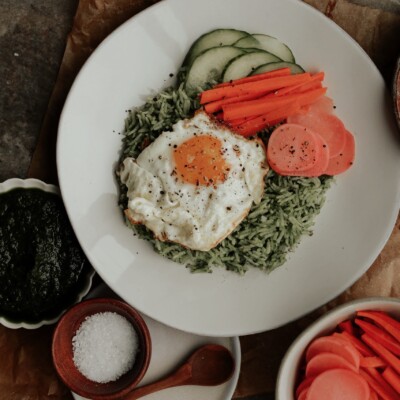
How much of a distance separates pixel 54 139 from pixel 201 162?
4.13 feet

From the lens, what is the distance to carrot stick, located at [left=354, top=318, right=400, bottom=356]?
391 centimetres

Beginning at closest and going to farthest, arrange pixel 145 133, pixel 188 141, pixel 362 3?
pixel 188 141 → pixel 145 133 → pixel 362 3

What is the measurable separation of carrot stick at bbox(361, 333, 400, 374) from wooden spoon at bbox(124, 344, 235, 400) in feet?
Result: 3.31

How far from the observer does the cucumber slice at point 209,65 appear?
411 centimetres

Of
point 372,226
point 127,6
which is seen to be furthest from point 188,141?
point 372,226

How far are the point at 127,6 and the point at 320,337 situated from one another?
2738 mm

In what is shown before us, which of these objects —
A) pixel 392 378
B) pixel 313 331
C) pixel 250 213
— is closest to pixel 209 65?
pixel 250 213

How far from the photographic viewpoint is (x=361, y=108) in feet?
14.0

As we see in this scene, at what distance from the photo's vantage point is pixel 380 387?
392 centimetres

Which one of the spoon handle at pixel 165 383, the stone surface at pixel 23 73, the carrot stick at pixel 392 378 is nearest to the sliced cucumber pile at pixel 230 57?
the stone surface at pixel 23 73

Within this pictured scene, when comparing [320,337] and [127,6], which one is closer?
[320,337]

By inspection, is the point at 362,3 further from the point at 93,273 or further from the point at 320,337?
the point at 93,273

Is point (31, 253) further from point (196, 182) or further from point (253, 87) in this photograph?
point (253, 87)

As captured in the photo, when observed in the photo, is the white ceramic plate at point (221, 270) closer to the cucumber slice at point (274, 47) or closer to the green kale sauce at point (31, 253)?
the cucumber slice at point (274, 47)
